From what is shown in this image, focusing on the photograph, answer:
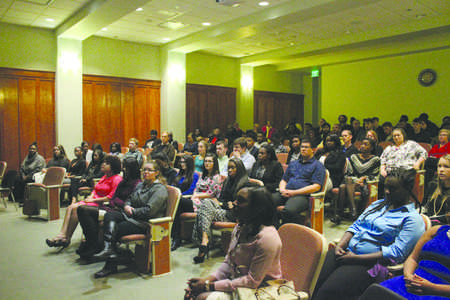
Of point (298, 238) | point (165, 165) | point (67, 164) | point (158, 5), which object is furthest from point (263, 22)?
point (298, 238)

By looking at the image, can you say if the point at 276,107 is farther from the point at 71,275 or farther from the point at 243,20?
the point at 71,275

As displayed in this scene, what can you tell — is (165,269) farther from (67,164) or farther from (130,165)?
(67,164)

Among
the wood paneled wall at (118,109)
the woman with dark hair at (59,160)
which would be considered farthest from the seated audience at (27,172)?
the wood paneled wall at (118,109)

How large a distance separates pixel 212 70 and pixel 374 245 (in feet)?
35.9

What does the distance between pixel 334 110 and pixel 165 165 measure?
9396 millimetres

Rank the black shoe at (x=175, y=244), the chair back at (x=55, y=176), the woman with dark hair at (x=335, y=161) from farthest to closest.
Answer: the chair back at (x=55, y=176) → the woman with dark hair at (x=335, y=161) → the black shoe at (x=175, y=244)

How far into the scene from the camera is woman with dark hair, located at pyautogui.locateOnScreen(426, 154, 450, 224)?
102 inches

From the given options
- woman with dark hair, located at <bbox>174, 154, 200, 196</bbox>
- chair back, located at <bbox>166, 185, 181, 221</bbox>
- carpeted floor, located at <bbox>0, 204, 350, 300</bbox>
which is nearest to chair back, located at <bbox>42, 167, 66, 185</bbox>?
carpeted floor, located at <bbox>0, 204, 350, 300</bbox>

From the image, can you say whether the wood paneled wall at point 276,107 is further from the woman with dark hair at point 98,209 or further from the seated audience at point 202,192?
the woman with dark hair at point 98,209

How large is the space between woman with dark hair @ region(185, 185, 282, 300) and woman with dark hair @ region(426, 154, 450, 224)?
1407 mm

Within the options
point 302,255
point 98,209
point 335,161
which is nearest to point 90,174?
point 98,209

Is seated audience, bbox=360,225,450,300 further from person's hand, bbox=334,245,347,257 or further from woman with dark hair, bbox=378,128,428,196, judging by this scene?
woman with dark hair, bbox=378,128,428,196

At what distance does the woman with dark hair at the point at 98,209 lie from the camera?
3754mm

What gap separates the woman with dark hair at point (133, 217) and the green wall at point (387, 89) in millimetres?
9468
